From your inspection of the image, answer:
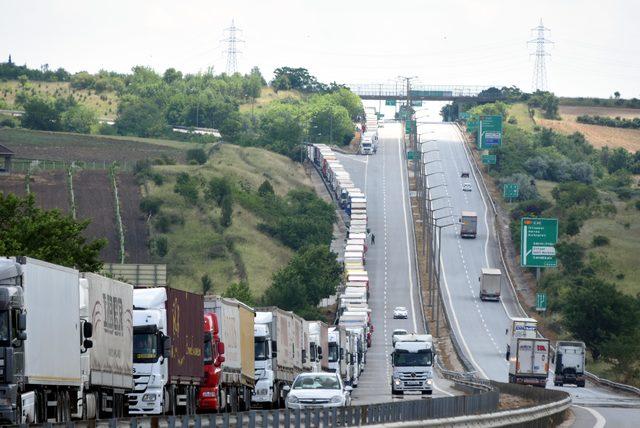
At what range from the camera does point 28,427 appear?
21.4 metres

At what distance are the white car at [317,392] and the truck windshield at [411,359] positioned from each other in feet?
96.2

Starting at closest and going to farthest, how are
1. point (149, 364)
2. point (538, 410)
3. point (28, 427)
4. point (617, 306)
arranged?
1. point (28, 427)
2. point (149, 364)
3. point (538, 410)
4. point (617, 306)

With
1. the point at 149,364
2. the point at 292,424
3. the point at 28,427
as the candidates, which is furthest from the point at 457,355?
the point at 28,427

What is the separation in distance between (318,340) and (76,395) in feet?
116

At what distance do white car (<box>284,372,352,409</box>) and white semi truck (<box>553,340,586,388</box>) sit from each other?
5200 centimetres

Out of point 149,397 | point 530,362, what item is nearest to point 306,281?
point 530,362

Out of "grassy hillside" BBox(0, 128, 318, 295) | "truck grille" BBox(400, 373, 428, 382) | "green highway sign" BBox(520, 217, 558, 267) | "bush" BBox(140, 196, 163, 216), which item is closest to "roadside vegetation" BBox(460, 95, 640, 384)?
"green highway sign" BBox(520, 217, 558, 267)

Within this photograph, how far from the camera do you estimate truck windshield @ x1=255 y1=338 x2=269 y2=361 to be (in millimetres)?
52938

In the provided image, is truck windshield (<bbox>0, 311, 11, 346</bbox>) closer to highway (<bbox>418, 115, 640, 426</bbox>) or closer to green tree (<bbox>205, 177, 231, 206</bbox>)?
highway (<bbox>418, 115, 640, 426</bbox>)

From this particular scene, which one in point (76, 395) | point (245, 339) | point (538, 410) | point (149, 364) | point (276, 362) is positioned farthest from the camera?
point (276, 362)

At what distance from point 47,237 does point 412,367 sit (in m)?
17.6

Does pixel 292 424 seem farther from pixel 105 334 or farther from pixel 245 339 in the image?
pixel 245 339

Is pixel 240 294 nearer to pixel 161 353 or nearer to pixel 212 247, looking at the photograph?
pixel 212 247

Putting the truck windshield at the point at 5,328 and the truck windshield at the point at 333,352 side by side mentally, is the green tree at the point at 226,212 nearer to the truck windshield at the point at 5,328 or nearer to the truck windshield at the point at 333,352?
the truck windshield at the point at 333,352
